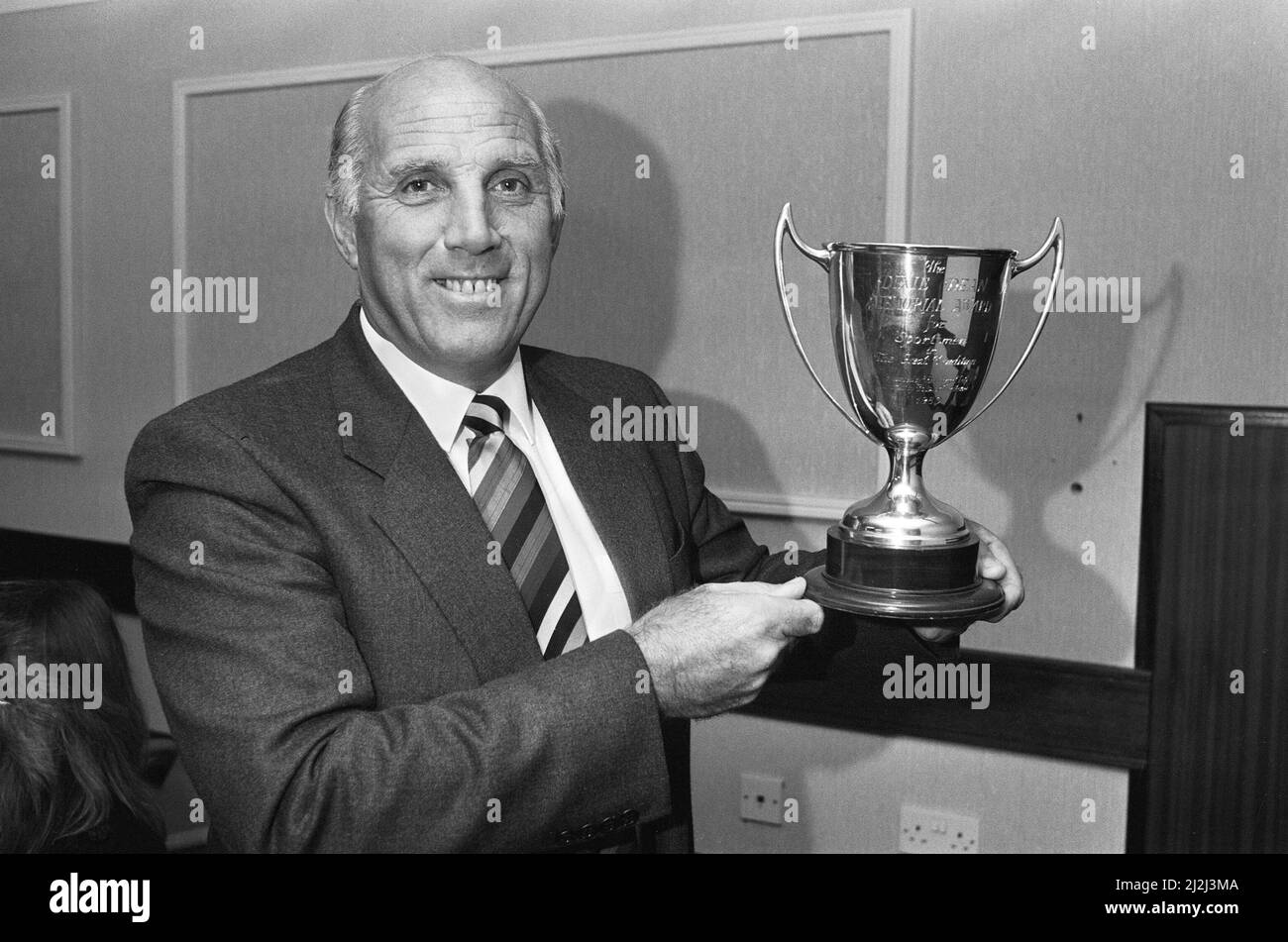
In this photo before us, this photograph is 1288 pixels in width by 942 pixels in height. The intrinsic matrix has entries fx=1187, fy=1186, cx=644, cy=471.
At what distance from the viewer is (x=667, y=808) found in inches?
45.0

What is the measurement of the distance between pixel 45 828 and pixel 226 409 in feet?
2.33

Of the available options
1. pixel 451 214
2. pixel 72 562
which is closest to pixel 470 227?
pixel 451 214

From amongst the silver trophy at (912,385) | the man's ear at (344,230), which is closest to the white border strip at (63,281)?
the man's ear at (344,230)

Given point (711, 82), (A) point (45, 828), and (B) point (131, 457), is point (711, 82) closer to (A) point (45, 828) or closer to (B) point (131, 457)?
(B) point (131, 457)

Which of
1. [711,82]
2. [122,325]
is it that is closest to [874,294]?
[711,82]

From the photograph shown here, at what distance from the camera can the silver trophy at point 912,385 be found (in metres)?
1.22

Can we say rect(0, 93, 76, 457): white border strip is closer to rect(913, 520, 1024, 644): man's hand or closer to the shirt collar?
the shirt collar

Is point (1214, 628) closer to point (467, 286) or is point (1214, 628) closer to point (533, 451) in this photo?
point (533, 451)

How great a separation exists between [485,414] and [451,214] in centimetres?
22

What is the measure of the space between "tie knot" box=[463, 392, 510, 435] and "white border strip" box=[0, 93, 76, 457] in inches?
68.2

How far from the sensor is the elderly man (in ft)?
3.56

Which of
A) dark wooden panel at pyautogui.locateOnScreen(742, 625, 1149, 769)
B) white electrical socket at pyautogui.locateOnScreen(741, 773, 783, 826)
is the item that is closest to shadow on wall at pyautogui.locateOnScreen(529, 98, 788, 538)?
dark wooden panel at pyautogui.locateOnScreen(742, 625, 1149, 769)

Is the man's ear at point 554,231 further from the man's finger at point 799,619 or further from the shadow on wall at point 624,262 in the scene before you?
the shadow on wall at point 624,262
